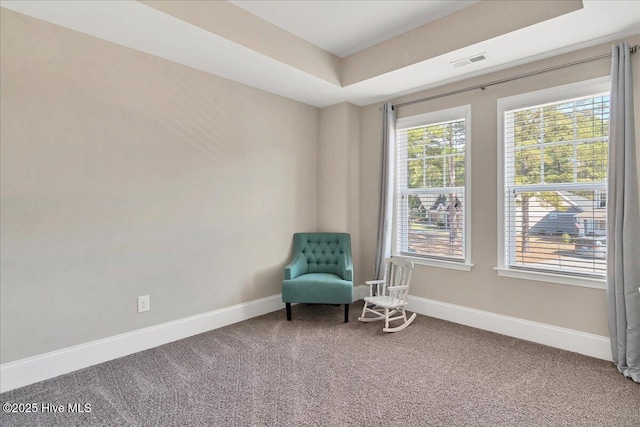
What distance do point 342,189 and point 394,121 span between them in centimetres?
102

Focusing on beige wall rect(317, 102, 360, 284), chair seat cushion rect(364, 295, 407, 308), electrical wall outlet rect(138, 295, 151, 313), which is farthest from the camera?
beige wall rect(317, 102, 360, 284)

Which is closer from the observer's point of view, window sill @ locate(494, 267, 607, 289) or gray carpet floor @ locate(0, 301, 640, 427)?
gray carpet floor @ locate(0, 301, 640, 427)

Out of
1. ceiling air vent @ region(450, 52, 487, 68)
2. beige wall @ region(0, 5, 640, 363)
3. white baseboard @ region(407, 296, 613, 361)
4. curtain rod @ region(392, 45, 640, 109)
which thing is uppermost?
ceiling air vent @ region(450, 52, 487, 68)

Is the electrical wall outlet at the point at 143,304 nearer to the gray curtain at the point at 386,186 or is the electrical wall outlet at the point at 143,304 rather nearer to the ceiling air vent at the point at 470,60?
the gray curtain at the point at 386,186

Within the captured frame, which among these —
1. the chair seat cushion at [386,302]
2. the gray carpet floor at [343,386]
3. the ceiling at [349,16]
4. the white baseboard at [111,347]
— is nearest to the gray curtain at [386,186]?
the chair seat cushion at [386,302]

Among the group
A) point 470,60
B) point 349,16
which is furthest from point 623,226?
point 349,16

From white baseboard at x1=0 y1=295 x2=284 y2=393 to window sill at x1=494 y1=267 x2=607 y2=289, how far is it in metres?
2.57

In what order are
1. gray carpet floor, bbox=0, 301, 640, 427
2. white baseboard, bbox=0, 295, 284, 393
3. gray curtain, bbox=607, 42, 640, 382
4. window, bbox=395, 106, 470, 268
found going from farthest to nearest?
window, bbox=395, 106, 470, 268
gray curtain, bbox=607, 42, 640, 382
white baseboard, bbox=0, 295, 284, 393
gray carpet floor, bbox=0, 301, 640, 427

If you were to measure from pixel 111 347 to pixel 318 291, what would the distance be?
1826 millimetres

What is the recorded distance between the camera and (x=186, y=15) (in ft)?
7.68

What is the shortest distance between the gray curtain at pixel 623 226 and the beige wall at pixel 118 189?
3.07 metres

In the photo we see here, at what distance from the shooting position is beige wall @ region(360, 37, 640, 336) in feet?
8.92

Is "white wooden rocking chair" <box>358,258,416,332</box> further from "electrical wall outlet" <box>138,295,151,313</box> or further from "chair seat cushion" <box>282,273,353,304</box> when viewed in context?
"electrical wall outlet" <box>138,295,151,313</box>

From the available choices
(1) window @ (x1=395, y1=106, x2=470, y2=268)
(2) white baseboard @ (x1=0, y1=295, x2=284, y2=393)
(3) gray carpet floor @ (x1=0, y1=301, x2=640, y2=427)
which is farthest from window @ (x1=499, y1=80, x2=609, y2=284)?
(2) white baseboard @ (x1=0, y1=295, x2=284, y2=393)
